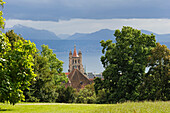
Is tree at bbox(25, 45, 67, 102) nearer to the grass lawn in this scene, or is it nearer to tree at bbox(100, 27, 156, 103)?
tree at bbox(100, 27, 156, 103)

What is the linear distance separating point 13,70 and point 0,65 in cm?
114

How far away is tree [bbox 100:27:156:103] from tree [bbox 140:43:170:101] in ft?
4.23

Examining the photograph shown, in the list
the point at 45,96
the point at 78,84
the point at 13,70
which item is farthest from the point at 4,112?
the point at 78,84

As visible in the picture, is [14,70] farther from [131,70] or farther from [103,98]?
[103,98]

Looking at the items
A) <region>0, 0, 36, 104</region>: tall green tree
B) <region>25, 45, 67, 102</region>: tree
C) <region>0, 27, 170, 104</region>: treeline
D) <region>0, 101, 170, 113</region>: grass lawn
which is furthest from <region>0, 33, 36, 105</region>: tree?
<region>25, 45, 67, 102</region>: tree

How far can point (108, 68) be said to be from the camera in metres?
33.8

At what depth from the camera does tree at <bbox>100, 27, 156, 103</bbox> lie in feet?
105

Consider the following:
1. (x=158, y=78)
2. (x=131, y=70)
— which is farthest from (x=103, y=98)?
(x=158, y=78)

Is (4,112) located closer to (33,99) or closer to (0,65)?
(0,65)

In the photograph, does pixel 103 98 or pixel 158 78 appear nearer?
pixel 158 78

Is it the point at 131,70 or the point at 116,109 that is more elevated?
the point at 131,70

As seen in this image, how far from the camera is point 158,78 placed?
96.1ft

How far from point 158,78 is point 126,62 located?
5.28 m

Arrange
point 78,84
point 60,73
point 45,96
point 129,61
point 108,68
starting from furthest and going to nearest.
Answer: point 78,84, point 60,73, point 45,96, point 108,68, point 129,61
